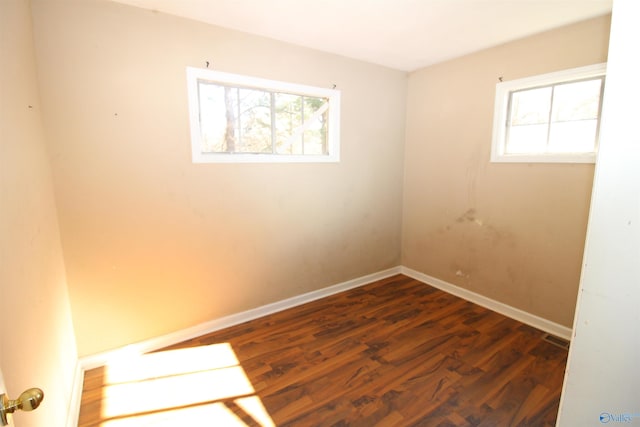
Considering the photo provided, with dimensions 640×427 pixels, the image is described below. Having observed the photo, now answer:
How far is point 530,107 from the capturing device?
247 centimetres

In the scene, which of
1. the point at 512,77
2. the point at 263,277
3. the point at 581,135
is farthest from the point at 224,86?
the point at 581,135

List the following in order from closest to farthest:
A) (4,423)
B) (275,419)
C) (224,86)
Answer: (4,423)
(275,419)
(224,86)

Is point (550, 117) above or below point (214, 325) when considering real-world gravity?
above

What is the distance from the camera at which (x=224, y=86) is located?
231 cm

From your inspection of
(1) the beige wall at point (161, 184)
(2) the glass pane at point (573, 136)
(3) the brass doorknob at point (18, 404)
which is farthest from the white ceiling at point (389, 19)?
(3) the brass doorknob at point (18, 404)

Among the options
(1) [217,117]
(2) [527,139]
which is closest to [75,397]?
(1) [217,117]

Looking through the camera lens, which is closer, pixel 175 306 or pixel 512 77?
pixel 175 306

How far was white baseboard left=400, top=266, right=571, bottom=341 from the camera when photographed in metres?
2.36

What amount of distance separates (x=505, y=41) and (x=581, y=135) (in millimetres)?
997

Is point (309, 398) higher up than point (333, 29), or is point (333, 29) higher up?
point (333, 29)

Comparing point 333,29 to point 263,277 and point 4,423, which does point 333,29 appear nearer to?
point 263,277

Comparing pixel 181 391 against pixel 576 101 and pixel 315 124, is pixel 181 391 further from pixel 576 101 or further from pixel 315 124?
pixel 576 101

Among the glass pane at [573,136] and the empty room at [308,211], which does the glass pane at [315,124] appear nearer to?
the empty room at [308,211]

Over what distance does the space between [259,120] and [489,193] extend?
221cm
